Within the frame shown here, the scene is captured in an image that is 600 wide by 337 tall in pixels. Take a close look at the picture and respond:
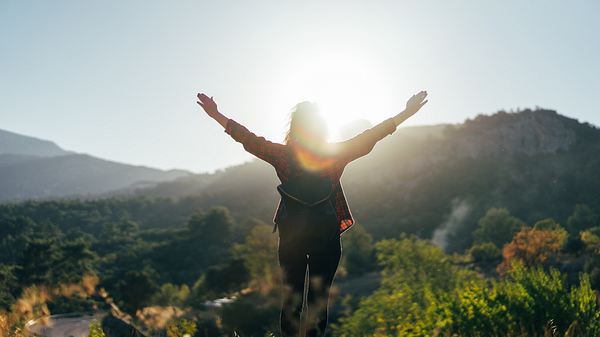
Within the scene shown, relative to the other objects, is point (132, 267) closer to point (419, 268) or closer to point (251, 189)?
point (419, 268)

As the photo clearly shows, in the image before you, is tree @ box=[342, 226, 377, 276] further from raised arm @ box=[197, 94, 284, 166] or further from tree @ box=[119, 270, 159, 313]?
raised arm @ box=[197, 94, 284, 166]

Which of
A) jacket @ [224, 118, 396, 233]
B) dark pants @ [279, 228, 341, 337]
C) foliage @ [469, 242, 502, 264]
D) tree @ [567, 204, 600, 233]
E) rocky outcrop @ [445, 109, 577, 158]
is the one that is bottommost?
foliage @ [469, 242, 502, 264]

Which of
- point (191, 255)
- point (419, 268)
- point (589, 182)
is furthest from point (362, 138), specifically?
point (589, 182)

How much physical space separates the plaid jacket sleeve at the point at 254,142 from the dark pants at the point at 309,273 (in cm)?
57

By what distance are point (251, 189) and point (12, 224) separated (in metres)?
50.0

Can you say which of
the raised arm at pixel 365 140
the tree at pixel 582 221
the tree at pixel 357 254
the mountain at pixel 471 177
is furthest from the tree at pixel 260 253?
the tree at pixel 582 221

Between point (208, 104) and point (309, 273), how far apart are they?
144 cm

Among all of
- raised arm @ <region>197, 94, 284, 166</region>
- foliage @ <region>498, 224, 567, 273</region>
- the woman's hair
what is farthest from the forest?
the woman's hair

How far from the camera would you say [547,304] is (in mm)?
5000

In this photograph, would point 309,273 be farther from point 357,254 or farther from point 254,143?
point 357,254

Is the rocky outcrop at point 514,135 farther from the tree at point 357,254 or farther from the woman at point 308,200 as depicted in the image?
the woman at point 308,200

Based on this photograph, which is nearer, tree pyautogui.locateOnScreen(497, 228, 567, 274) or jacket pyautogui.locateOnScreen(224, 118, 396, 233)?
jacket pyautogui.locateOnScreen(224, 118, 396, 233)

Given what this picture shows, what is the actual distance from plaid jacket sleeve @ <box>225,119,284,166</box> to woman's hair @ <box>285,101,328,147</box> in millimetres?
161

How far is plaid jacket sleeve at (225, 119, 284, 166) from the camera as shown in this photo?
3395 millimetres
